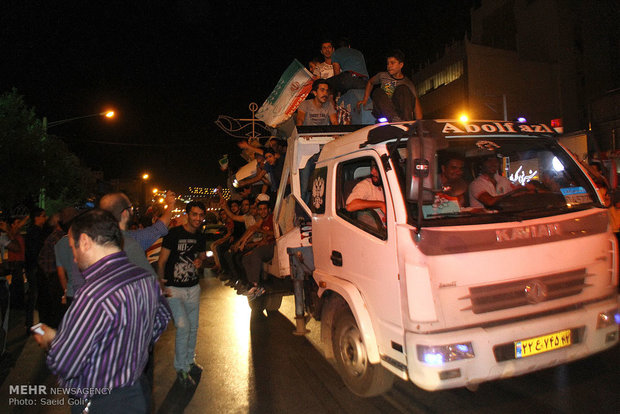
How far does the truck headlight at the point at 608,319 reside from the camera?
3387 millimetres

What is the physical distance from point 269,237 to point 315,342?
1995 mm

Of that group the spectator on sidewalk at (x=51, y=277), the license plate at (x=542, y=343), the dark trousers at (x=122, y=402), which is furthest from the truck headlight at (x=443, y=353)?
the spectator on sidewalk at (x=51, y=277)

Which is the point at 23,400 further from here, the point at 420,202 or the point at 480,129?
the point at 480,129

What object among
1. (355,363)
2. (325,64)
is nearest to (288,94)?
(325,64)

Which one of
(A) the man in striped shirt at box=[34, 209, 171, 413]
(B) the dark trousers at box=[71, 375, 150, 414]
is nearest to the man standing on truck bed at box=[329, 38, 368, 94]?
(A) the man in striped shirt at box=[34, 209, 171, 413]

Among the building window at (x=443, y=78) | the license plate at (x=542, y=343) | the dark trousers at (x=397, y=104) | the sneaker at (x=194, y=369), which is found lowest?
the sneaker at (x=194, y=369)

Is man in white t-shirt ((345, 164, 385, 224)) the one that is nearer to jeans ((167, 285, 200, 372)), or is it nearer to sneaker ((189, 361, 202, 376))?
jeans ((167, 285, 200, 372))

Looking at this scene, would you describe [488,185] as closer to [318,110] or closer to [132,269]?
[132,269]

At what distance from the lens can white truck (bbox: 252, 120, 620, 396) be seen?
3078mm

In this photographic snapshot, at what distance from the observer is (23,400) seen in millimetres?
4449

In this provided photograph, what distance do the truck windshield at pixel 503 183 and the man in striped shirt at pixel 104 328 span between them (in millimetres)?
2070

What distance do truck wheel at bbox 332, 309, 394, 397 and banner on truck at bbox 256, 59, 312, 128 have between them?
15.9 feet

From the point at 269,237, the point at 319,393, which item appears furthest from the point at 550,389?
the point at 269,237

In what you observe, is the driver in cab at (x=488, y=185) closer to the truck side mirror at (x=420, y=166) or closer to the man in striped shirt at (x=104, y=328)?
the truck side mirror at (x=420, y=166)
